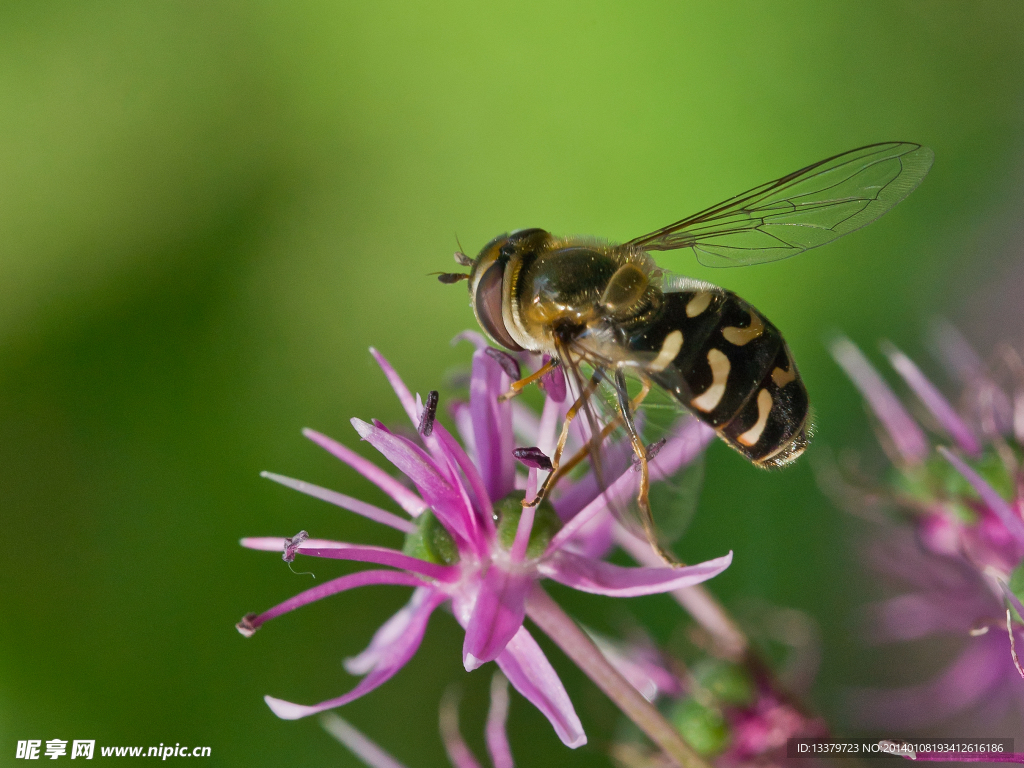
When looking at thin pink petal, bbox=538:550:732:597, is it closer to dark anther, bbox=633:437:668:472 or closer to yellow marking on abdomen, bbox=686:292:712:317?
dark anther, bbox=633:437:668:472

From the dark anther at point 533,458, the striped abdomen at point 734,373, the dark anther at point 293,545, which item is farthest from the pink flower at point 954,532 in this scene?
the dark anther at point 293,545

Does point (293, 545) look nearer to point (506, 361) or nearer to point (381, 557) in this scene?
point (381, 557)

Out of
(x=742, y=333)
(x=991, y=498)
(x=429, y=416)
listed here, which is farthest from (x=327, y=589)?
(x=991, y=498)

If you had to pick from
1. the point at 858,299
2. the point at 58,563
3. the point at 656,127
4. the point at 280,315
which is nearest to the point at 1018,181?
the point at 858,299

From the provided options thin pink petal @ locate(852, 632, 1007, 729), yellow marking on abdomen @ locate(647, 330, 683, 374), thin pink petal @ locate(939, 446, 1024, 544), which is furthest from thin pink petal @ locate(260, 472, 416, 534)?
thin pink petal @ locate(852, 632, 1007, 729)

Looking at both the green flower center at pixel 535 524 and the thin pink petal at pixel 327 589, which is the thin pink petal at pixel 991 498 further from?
the thin pink petal at pixel 327 589
